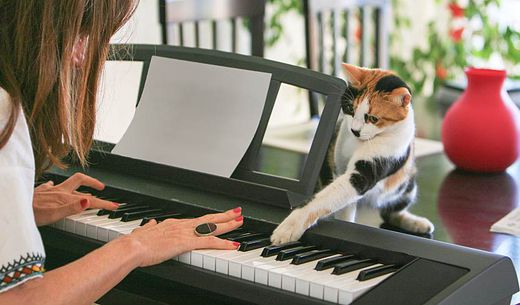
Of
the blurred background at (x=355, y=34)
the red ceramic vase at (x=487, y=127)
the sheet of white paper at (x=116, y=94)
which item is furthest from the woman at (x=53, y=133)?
the sheet of white paper at (x=116, y=94)

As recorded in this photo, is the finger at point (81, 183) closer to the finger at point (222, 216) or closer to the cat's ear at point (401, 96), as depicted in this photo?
the finger at point (222, 216)

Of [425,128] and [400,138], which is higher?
[400,138]

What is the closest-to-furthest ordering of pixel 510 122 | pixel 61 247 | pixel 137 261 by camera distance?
pixel 137 261
pixel 61 247
pixel 510 122

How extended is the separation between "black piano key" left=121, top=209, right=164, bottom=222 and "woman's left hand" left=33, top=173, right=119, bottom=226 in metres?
0.05

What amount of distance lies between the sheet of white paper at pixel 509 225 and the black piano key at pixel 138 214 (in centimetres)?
62

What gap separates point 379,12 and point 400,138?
1.80 metres

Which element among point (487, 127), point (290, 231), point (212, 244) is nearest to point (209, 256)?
point (212, 244)

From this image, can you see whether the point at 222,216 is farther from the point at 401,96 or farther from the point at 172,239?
the point at 401,96

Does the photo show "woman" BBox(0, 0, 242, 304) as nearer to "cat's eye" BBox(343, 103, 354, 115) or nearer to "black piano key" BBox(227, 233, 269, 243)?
"black piano key" BBox(227, 233, 269, 243)

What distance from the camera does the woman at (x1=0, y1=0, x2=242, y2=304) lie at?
1173 mm

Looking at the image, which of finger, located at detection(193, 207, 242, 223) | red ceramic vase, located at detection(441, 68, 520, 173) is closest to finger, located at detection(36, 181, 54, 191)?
finger, located at detection(193, 207, 242, 223)

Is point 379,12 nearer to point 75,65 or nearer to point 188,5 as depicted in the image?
point 188,5

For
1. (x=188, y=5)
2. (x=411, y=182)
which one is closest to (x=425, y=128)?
(x=188, y=5)

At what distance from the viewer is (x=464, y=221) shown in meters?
1.76
